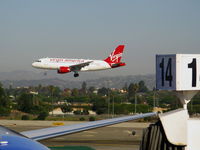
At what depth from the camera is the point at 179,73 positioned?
10.5 meters

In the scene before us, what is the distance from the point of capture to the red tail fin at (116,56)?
108 metres

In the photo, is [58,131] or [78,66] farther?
[78,66]

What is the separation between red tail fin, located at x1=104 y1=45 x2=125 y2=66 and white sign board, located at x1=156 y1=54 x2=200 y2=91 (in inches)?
3785

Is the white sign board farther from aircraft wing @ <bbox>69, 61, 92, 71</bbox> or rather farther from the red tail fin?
the red tail fin

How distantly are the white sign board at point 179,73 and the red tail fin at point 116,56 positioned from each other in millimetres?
96129

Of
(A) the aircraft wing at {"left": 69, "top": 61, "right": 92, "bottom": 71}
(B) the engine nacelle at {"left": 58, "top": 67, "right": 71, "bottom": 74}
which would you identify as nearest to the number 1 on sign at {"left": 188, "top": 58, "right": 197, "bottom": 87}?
(B) the engine nacelle at {"left": 58, "top": 67, "right": 71, "bottom": 74}

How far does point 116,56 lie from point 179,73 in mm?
100831

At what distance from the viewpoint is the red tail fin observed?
108 meters

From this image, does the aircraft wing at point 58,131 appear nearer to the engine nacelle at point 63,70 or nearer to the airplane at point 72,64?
the airplane at point 72,64

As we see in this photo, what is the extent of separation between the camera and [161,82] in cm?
1063

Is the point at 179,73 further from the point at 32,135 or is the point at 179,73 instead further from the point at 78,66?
the point at 78,66

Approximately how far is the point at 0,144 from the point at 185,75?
5153mm

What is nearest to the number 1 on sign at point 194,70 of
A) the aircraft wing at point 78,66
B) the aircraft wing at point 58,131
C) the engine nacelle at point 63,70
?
the aircraft wing at point 58,131

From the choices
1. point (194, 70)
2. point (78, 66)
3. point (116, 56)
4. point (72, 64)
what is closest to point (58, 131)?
point (194, 70)
